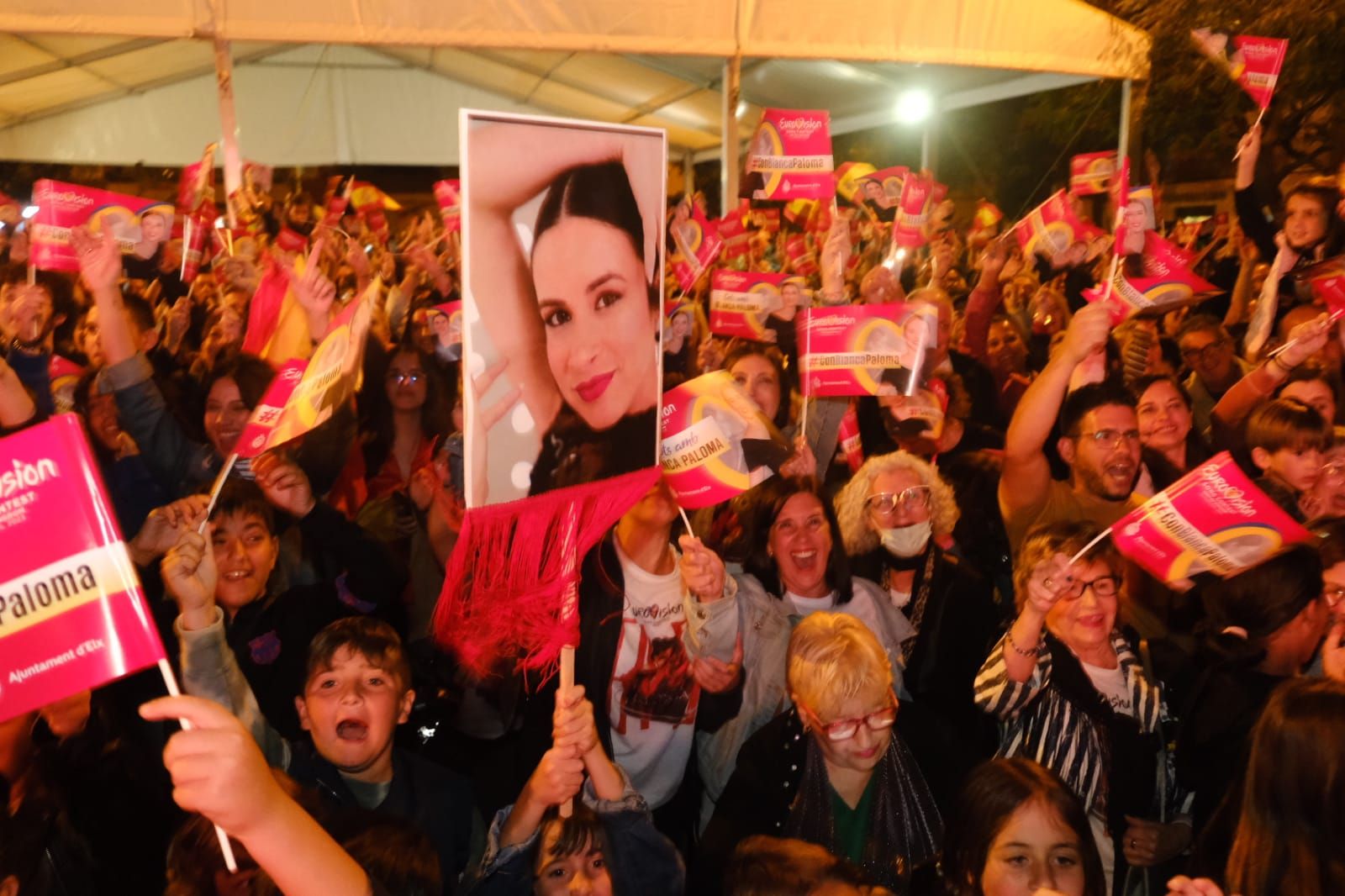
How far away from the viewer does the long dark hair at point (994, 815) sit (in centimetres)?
240

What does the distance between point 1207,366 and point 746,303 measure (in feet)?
7.72

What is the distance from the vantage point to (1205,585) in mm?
3223

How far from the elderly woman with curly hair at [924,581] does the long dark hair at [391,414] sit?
6.07 feet

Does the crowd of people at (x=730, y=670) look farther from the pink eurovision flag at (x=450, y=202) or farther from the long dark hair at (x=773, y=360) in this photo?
the pink eurovision flag at (x=450, y=202)

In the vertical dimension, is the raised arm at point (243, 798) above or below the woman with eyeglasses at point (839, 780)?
above

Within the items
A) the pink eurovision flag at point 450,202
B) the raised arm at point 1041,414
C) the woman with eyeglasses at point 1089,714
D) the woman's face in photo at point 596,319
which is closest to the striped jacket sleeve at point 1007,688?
the woman with eyeglasses at point 1089,714

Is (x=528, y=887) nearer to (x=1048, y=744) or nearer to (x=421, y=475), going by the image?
(x=1048, y=744)

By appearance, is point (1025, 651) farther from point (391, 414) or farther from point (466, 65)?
point (466, 65)

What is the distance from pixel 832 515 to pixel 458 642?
1493mm

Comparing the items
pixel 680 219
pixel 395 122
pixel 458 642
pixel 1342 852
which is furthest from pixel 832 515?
pixel 395 122

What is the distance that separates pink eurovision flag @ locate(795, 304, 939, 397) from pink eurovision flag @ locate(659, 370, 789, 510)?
1.20 m

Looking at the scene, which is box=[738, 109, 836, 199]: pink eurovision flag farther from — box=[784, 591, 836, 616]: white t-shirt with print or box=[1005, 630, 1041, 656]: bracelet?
box=[1005, 630, 1041, 656]: bracelet

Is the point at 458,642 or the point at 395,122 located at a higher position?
the point at 395,122

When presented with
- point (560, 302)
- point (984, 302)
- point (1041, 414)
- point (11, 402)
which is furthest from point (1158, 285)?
point (11, 402)
